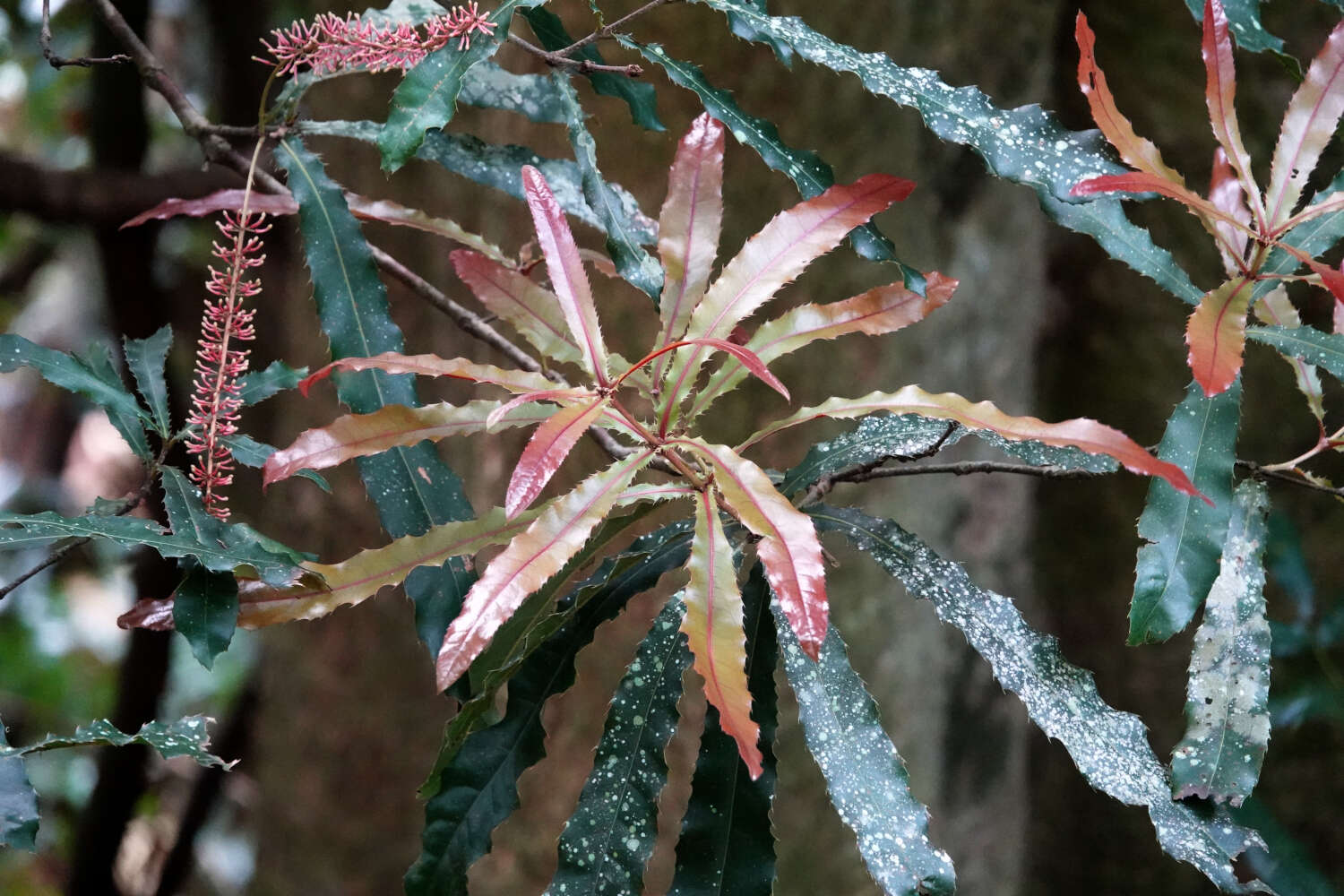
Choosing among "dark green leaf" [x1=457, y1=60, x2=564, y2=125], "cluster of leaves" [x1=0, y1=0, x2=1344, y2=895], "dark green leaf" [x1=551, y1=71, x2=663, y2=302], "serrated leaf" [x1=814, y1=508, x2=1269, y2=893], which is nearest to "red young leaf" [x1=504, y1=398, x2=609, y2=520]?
"cluster of leaves" [x1=0, y1=0, x2=1344, y2=895]

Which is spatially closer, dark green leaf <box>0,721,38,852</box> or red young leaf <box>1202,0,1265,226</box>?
dark green leaf <box>0,721,38,852</box>

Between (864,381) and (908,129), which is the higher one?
(908,129)

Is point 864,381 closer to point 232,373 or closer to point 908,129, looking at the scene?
point 908,129

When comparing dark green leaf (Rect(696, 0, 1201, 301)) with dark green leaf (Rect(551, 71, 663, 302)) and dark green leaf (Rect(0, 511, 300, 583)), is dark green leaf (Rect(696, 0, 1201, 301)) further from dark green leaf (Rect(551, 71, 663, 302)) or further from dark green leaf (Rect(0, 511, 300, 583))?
dark green leaf (Rect(0, 511, 300, 583))

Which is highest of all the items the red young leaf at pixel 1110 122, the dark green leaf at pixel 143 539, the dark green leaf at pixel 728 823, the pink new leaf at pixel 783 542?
the red young leaf at pixel 1110 122

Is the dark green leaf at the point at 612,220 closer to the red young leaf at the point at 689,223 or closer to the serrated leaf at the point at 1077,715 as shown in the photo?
the red young leaf at the point at 689,223

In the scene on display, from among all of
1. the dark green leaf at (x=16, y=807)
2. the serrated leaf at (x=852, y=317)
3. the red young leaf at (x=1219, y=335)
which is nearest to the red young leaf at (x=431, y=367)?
the serrated leaf at (x=852, y=317)

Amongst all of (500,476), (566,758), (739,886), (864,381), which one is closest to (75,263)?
(500,476)
